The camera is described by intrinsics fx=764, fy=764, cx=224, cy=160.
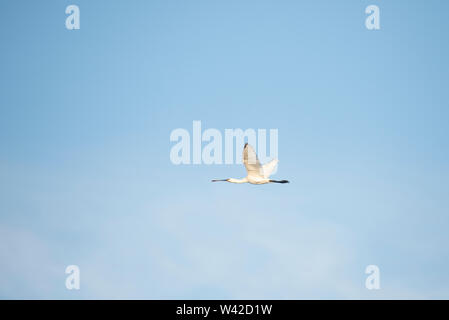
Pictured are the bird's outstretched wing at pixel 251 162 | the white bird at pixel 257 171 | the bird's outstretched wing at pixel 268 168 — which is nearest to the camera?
the bird's outstretched wing at pixel 251 162

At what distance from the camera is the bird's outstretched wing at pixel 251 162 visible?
39.2 m

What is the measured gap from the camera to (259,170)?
42125 millimetres

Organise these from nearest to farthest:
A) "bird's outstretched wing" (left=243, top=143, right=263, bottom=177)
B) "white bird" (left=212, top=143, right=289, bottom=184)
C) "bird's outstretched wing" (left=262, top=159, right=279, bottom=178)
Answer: "bird's outstretched wing" (left=243, top=143, right=263, bottom=177) → "white bird" (left=212, top=143, right=289, bottom=184) → "bird's outstretched wing" (left=262, top=159, right=279, bottom=178)

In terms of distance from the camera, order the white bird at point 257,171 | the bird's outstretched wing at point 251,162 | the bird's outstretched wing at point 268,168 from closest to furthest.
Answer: the bird's outstretched wing at point 251,162
the white bird at point 257,171
the bird's outstretched wing at point 268,168

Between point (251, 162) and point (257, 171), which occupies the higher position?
point (251, 162)

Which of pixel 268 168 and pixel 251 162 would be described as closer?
pixel 251 162

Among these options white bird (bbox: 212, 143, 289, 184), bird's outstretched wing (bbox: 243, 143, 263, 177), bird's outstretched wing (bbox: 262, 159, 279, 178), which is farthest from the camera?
bird's outstretched wing (bbox: 262, 159, 279, 178)

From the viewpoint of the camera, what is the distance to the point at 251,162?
40.5 m

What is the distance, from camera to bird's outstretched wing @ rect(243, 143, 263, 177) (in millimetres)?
39250

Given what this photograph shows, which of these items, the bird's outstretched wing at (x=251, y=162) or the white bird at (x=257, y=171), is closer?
the bird's outstretched wing at (x=251, y=162)

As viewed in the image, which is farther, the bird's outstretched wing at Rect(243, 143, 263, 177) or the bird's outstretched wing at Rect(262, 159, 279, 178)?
the bird's outstretched wing at Rect(262, 159, 279, 178)
